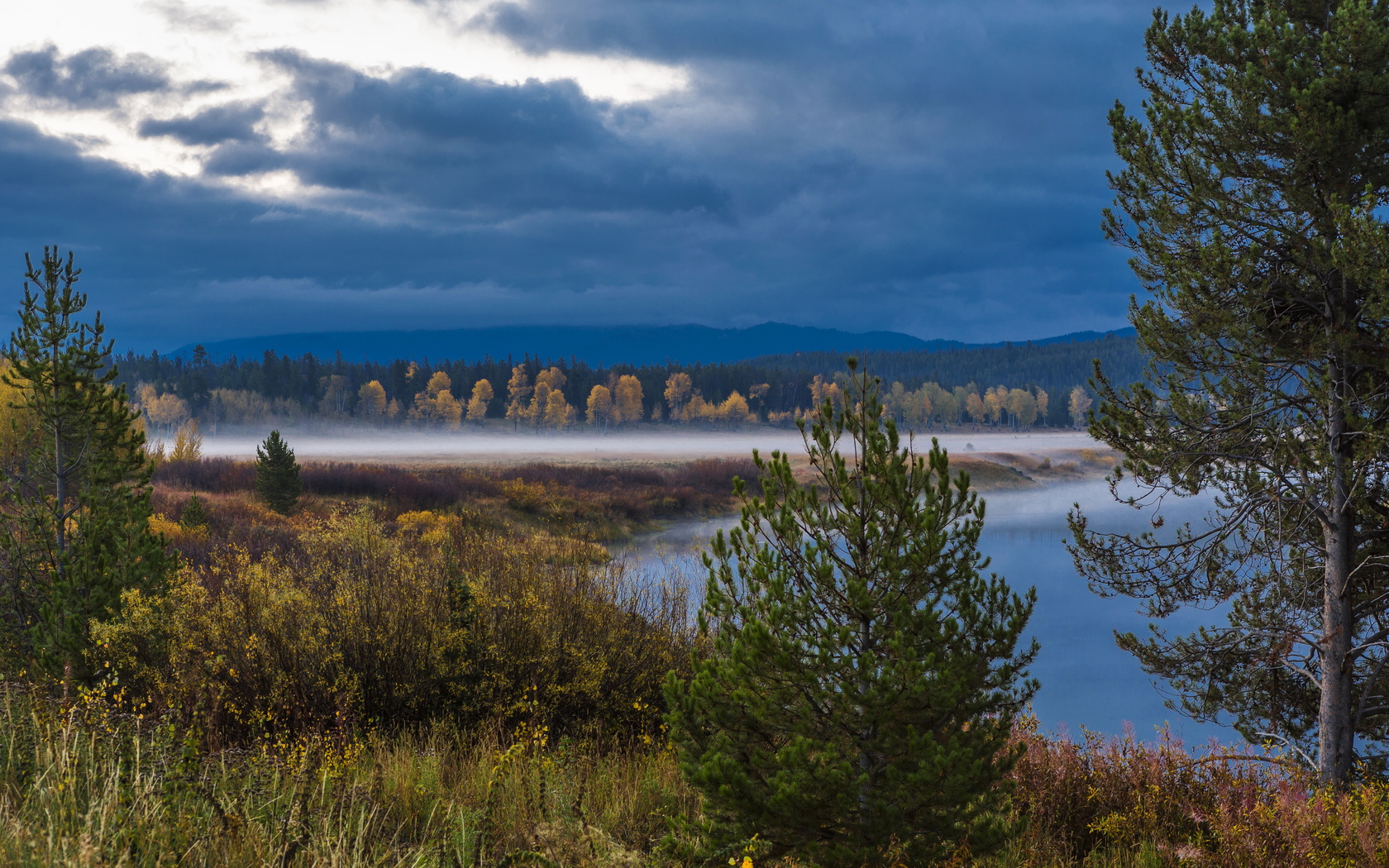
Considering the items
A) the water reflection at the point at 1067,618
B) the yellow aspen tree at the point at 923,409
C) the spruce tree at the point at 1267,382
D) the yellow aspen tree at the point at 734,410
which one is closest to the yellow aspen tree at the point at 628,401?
the yellow aspen tree at the point at 734,410

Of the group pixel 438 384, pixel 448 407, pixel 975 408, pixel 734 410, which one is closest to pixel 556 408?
pixel 448 407

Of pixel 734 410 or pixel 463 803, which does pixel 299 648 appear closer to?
pixel 463 803

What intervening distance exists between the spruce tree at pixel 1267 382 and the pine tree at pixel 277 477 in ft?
85.6

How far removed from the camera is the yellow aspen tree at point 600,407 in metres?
130

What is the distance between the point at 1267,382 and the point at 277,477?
28.2m

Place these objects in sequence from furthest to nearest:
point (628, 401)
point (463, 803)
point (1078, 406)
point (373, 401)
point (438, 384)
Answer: point (1078, 406)
point (373, 401)
point (438, 384)
point (628, 401)
point (463, 803)

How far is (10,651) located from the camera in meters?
9.47

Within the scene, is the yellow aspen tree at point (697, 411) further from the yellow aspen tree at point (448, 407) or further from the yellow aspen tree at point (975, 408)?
the yellow aspen tree at point (975, 408)

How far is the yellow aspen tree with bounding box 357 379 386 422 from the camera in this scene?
437 ft

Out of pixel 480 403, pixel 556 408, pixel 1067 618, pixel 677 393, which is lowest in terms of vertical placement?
pixel 1067 618

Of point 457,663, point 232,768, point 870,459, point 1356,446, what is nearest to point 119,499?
point 457,663

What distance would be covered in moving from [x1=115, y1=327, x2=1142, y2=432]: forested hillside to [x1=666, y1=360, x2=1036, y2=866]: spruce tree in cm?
12176

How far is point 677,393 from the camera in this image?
139375mm

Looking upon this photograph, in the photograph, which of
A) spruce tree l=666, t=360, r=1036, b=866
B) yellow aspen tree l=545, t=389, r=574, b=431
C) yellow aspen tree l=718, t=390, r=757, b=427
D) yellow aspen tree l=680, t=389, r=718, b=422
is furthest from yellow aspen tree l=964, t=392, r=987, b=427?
spruce tree l=666, t=360, r=1036, b=866
